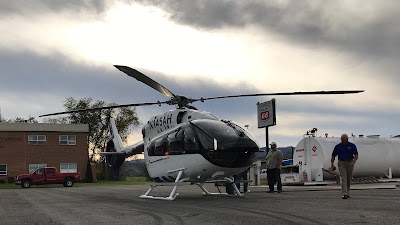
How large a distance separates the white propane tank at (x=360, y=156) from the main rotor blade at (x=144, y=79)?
1275cm

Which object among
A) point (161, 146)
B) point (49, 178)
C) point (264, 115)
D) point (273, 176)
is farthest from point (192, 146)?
point (49, 178)

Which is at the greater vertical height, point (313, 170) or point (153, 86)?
point (153, 86)

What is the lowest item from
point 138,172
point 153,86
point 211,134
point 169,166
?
point 138,172

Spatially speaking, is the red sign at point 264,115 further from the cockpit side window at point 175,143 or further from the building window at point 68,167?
the building window at point 68,167

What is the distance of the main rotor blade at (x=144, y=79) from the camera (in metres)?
13.9

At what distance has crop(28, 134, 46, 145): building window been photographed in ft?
166

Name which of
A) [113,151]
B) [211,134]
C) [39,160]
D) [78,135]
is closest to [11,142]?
[39,160]

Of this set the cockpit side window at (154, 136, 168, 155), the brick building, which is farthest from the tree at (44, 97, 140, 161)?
the cockpit side window at (154, 136, 168, 155)

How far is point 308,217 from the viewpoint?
7.95 metres

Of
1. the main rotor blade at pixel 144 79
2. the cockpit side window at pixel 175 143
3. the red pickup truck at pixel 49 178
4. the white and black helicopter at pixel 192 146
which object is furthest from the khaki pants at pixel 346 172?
the red pickup truck at pixel 49 178

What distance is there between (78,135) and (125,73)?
135 ft

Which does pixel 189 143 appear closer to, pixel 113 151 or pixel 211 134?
pixel 211 134

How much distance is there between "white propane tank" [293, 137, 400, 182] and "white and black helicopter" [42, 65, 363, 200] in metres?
11.4

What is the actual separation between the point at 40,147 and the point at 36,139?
3.27 feet
